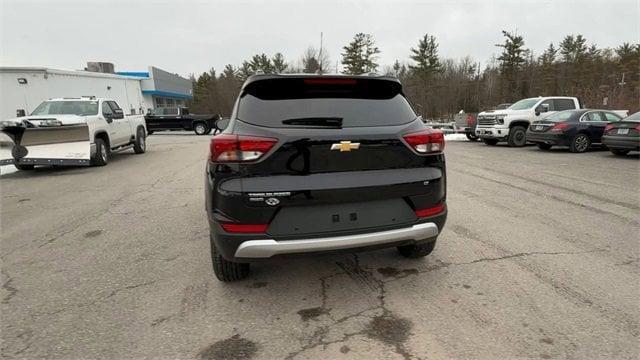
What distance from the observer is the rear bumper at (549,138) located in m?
13.0

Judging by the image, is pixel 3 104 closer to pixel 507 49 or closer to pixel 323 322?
pixel 323 322

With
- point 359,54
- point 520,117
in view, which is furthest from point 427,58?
point 520,117

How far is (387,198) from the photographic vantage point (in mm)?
2939

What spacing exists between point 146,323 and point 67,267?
1.64m

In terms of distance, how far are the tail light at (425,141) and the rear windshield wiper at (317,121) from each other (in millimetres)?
548

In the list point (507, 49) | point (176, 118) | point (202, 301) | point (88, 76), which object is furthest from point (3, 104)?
point (507, 49)

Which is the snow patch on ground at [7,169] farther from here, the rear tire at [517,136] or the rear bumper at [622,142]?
the rear bumper at [622,142]

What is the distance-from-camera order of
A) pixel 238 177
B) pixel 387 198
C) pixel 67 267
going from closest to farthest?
pixel 238 177 < pixel 387 198 < pixel 67 267

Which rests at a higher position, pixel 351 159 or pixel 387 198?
pixel 351 159

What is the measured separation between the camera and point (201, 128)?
88.5ft

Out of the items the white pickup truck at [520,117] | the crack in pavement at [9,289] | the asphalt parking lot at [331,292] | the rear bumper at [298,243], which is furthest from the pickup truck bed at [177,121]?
the rear bumper at [298,243]

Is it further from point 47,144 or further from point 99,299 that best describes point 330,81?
point 47,144

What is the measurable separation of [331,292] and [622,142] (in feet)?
39.4

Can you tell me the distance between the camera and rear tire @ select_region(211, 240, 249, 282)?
3.28 m
